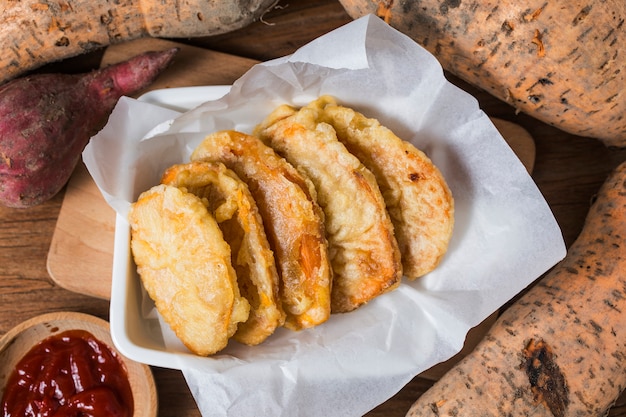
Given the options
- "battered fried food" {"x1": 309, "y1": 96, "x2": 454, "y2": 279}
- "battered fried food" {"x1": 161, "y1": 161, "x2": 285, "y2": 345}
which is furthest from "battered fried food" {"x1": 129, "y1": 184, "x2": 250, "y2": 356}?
"battered fried food" {"x1": 309, "y1": 96, "x2": 454, "y2": 279}

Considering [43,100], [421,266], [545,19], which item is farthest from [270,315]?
[545,19]

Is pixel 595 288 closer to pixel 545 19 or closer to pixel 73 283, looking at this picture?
pixel 545 19

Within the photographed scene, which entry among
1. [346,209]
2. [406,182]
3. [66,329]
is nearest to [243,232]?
[346,209]

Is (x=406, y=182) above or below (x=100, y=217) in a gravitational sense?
above

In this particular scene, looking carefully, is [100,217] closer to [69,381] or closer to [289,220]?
[69,381]

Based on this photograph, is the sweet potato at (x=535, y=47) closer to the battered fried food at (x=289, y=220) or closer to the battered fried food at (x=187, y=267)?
the battered fried food at (x=289, y=220)

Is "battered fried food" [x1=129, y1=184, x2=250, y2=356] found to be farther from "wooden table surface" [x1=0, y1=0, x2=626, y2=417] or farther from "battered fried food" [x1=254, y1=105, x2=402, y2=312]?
"wooden table surface" [x1=0, y1=0, x2=626, y2=417]
